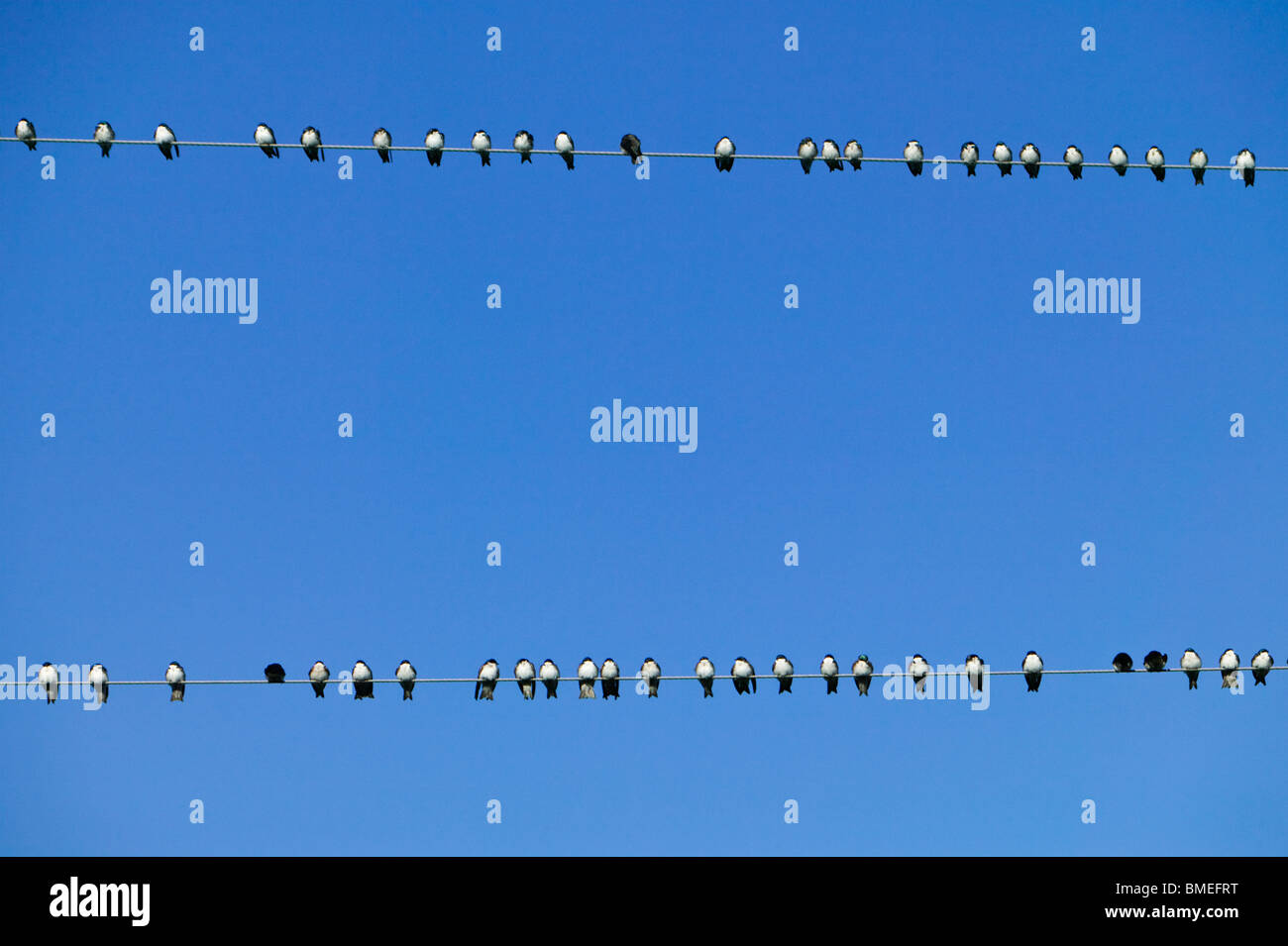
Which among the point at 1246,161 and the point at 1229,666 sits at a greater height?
the point at 1246,161

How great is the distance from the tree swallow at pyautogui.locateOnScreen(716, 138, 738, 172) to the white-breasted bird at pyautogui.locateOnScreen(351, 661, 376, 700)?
8278 millimetres

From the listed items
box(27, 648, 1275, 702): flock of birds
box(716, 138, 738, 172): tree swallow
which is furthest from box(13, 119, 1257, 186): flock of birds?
box(27, 648, 1275, 702): flock of birds

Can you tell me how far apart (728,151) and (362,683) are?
11.7m

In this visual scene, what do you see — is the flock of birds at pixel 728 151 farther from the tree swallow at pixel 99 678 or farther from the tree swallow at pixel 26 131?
the tree swallow at pixel 99 678

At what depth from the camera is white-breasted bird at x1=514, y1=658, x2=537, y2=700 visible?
25.0 metres

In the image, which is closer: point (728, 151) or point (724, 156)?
A: point (724, 156)

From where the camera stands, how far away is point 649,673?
27.7 meters

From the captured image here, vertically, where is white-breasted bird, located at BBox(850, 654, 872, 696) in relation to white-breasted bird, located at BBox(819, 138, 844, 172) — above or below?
below

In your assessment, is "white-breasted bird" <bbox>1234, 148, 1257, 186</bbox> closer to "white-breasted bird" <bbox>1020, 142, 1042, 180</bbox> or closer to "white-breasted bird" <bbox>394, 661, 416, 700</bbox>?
"white-breasted bird" <bbox>1020, 142, 1042, 180</bbox>

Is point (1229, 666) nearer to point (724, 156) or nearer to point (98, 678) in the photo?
point (724, 156)

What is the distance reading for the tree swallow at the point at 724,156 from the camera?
22425mm

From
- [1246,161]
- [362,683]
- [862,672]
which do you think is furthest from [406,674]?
[1246,161]

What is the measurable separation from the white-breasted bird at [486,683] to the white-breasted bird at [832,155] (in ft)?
29.3
